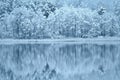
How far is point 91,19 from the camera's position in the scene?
17.2m

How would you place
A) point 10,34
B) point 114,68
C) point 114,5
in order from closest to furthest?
1. point 114,68
2. point 10,34
3. point 114,5

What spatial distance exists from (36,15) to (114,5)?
5799 millimetres

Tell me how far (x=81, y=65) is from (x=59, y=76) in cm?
121

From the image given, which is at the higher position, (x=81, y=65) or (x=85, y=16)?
(x=85, y=16)

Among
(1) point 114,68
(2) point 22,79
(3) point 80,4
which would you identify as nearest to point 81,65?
(1) point 114,68

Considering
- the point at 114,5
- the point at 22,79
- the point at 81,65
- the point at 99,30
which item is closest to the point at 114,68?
the point at 81,65

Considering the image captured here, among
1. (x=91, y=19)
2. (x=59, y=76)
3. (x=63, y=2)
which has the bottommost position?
(x=59, y=76)

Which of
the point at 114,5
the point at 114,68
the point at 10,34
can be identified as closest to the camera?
the point at 114,68

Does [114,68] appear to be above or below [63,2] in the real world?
below

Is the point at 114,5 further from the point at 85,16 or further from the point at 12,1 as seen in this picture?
the point at 12,1

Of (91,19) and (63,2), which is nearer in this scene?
(91,19)

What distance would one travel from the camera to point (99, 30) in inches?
673

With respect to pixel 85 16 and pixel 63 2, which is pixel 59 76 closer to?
pixel 85 16

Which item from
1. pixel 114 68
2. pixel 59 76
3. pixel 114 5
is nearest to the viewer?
pixel 59 76
